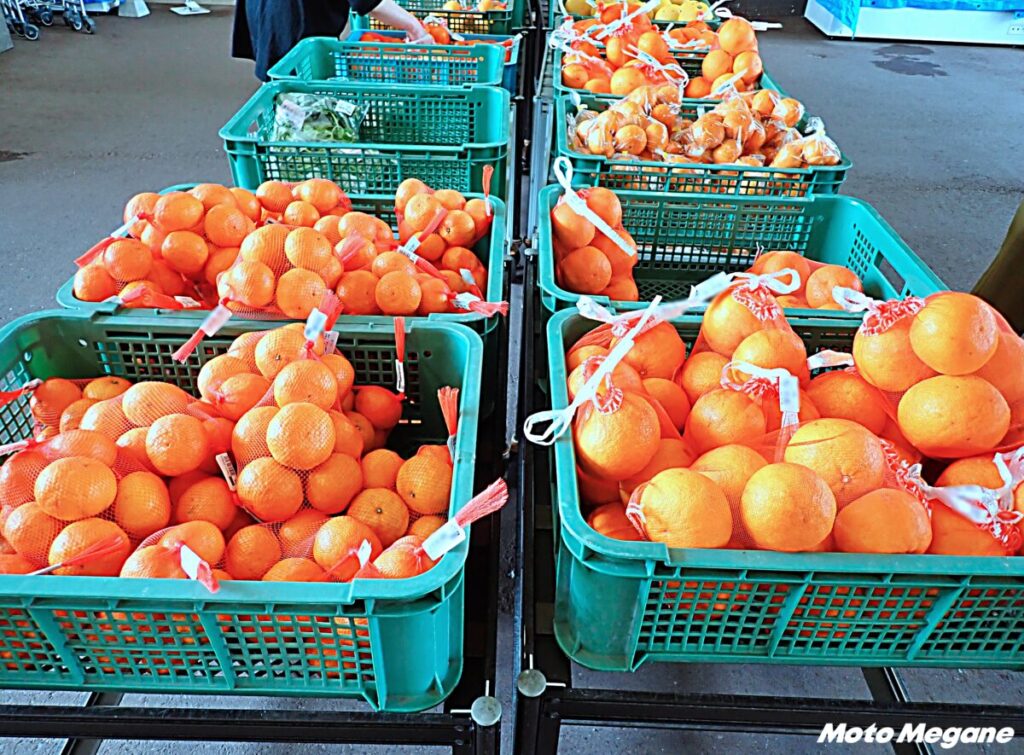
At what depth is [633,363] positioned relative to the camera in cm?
120

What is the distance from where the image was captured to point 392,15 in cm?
286

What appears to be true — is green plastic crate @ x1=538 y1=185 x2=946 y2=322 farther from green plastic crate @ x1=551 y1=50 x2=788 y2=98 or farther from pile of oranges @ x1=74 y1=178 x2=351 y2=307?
green plastic crate @ x1=551 y1=50 x2=788 y2=98

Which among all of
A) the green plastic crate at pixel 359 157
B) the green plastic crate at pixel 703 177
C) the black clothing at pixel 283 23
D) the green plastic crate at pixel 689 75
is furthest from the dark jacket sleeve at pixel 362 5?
the green plastic crate at pixel 703 177

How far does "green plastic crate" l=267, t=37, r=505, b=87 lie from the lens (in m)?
2.88

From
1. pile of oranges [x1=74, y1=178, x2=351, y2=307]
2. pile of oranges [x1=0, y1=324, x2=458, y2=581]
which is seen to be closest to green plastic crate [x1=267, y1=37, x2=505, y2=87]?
pile of oranges [x1=74, y1=178, x2=351, y2=307]

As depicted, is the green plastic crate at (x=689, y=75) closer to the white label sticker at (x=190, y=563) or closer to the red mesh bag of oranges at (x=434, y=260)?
the red mesh bag of oranges at (x=434, y=260)

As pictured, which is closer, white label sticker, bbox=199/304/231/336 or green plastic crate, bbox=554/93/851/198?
white label sticker, bbox=199/304/231/336

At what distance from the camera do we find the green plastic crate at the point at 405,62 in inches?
113

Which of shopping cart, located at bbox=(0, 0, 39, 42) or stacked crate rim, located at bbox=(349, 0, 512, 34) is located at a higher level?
stacked crate rim, located at bbox=(349, 0, 512, 34)

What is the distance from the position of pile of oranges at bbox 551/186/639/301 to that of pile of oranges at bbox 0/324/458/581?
548 mm

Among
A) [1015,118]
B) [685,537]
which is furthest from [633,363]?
[1015,118]

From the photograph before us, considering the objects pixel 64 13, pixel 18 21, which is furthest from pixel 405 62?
pixel 64 13

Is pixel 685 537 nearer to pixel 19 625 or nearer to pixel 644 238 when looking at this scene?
pixel 19 625

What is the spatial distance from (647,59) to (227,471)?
2297mm
